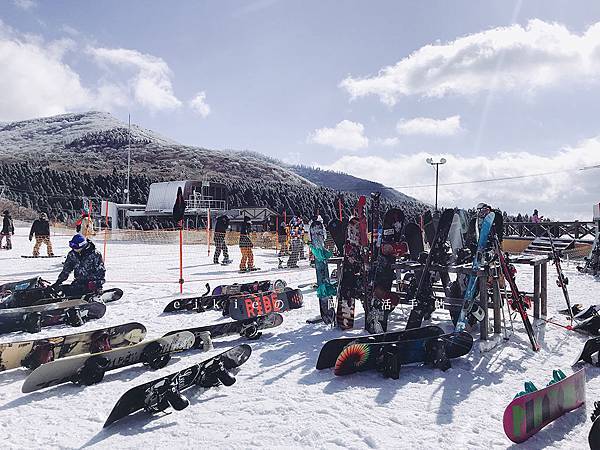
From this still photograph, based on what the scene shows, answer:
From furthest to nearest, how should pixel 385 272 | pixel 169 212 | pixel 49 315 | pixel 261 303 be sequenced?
1. pixel 169 212
2. pixel 261 303
3. pixel 49 315
4. pixel 385 272

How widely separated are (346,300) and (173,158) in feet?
348

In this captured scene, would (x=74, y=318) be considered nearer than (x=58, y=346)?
No

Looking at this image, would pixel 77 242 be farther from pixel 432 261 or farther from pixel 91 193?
pixel 91 193

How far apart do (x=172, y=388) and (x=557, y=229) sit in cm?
2485

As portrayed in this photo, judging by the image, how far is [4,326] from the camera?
6.36 metres

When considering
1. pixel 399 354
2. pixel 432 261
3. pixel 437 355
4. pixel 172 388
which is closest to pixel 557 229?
pixel 432 261

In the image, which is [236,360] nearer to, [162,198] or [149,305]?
[149,305]

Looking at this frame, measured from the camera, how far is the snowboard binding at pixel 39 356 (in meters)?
4.84

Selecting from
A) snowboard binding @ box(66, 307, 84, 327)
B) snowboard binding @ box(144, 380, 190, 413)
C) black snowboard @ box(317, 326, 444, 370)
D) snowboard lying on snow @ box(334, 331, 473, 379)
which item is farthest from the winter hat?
snowboard lying on snow @ box(334, 331, 473, 379)

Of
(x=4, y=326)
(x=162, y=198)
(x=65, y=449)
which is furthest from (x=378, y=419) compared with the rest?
(x=162, y=198)

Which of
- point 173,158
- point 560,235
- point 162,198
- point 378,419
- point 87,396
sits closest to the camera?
point 378,419

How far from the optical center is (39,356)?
489 cm

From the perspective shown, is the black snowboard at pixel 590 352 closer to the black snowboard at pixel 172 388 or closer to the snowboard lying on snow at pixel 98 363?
the black snowboard at pixel 172 388

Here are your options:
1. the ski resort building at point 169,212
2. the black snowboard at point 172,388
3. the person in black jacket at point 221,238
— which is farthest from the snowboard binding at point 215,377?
the ski resort building at point 169,212
